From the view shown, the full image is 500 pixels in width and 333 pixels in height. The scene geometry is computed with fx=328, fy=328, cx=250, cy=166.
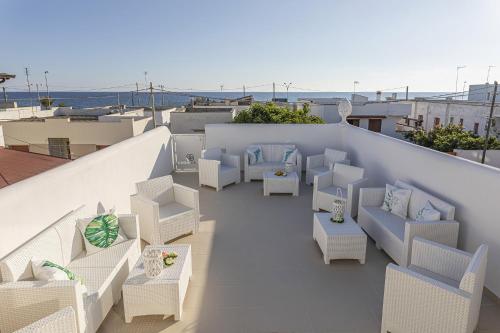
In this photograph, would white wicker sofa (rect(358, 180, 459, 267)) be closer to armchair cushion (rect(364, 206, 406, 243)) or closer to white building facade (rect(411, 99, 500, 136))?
armchair cushion (rect(364, 206, 406, 243))

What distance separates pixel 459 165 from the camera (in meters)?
4.25

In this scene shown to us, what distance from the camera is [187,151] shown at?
904 cm

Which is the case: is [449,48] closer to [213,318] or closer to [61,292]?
[213,318]

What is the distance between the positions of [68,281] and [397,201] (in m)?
4.26

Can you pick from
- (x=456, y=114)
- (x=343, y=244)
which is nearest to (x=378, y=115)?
(x=456, y=114)

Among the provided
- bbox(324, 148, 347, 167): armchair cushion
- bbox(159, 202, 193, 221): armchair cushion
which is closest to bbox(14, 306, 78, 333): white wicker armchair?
bbox(159, 202, 193, 221): armchair cushion

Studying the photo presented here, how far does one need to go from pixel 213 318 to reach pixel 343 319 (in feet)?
4.09

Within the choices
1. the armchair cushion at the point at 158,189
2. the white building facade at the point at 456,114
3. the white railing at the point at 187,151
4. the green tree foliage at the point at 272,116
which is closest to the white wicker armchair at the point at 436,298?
the armchair cushion at the point at 158,189

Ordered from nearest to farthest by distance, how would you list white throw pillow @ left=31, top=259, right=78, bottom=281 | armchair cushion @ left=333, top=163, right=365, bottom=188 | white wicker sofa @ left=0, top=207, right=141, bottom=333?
white wicker sofa @ left=0, top=207, right=141, bottom=333 → white throw pillow @ left=31, top=259, right=78, bottom=281 → armchair cushion @ left=333, top=163, right=365, bottom=188

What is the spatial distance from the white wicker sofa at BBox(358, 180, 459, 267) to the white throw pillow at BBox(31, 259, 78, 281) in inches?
141

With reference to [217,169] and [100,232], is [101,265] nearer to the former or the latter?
[100,232]

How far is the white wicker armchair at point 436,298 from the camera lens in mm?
2479

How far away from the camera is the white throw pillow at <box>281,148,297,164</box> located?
7965 millimetres

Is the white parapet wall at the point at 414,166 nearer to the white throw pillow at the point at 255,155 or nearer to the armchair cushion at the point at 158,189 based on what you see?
the white throw pillow at the point at 255,155
